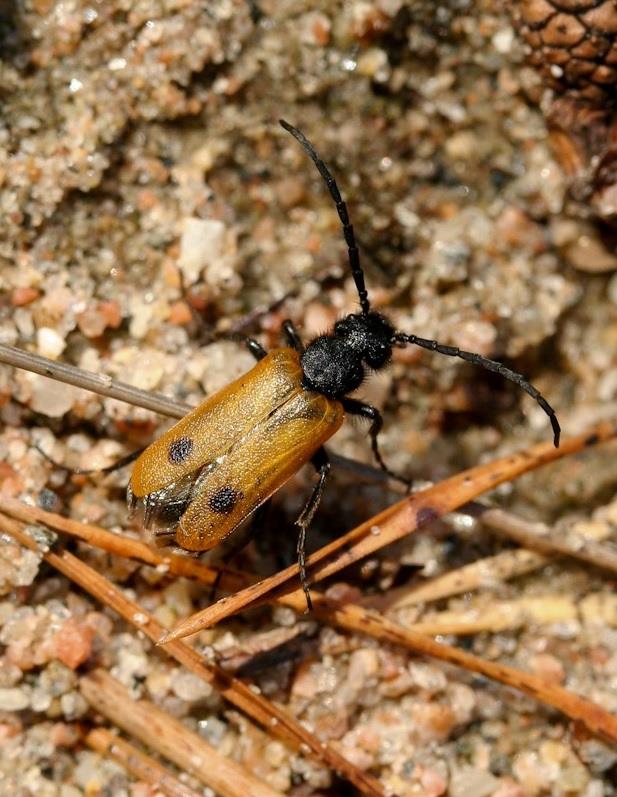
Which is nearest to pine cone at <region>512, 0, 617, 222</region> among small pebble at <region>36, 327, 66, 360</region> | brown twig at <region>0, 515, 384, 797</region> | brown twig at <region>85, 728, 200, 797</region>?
small pebble at <region>36, 327, 66, 360</region>

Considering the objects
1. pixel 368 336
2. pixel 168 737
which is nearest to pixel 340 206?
pixel 368 336

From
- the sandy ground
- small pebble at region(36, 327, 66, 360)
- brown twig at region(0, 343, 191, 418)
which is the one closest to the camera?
brown twig at region(0, 343, 191, 418)

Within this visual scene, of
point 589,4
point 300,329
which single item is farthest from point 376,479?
point 589,4

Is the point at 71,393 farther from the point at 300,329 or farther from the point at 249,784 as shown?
the point at 249,784

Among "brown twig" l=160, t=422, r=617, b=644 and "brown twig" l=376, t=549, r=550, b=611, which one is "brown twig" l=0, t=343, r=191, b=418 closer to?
"brown twig" l=160, t=422, r=617, b=644

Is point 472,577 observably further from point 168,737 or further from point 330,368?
point 168,737

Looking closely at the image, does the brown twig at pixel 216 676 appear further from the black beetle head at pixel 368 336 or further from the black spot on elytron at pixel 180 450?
the black beetle head at pixel 368 336
